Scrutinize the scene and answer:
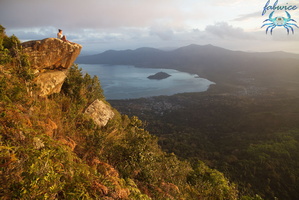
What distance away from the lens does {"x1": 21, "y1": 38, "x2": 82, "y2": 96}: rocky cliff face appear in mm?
7184

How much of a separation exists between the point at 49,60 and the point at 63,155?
6.75 m

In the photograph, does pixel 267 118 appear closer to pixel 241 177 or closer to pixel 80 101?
pixel 241 177

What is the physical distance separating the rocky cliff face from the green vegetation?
65 cm

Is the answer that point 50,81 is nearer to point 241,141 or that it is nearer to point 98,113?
point 98,113

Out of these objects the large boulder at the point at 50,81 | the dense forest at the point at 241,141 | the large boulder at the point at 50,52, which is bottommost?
the dense forest at the point at 241,141

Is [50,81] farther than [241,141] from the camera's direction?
No

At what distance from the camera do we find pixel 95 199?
242 centimetres

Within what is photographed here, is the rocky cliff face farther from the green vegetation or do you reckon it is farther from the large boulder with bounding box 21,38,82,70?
the green vegetation

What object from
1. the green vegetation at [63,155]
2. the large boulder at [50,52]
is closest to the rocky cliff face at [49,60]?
the large boulder at [50,52]

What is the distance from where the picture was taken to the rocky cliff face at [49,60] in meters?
7.18

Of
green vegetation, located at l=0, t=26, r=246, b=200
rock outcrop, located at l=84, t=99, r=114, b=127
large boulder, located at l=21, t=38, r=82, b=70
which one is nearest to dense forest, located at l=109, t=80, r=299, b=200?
green vegetation, located at l=0, t=26, r=246, b=200

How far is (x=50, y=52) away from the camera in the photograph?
Answer: 7812mm

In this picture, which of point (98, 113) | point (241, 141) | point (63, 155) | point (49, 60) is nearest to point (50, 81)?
point (49, 60)

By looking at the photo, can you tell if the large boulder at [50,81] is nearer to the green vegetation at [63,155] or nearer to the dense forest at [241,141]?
the green vegetation at [63,155]
